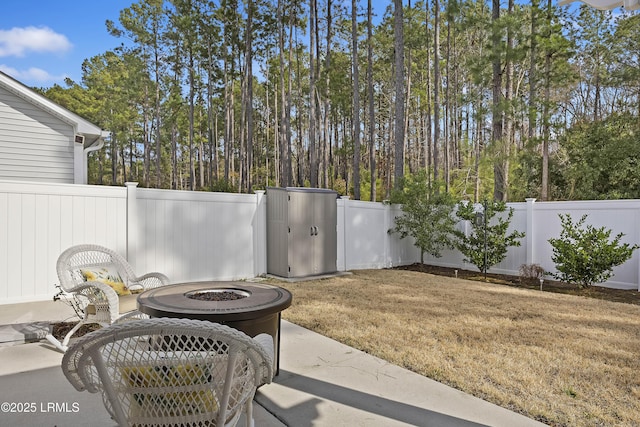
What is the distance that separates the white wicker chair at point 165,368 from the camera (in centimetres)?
130

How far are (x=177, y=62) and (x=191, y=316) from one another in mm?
Answer: 22756

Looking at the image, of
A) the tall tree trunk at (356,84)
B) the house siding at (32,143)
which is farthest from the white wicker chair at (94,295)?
the tall tree trunk at (356,84)

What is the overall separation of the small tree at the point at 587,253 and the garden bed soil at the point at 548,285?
0.18m

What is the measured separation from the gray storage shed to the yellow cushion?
5.04m

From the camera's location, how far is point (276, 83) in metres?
26.6

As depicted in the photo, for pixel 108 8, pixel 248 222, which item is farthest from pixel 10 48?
pixel 248 222

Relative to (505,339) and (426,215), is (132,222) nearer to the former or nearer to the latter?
(505,339)

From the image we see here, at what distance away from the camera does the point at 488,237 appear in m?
7.35

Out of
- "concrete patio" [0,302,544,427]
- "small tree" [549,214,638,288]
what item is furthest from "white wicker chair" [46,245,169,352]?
"small tree" [549,214,638,288]

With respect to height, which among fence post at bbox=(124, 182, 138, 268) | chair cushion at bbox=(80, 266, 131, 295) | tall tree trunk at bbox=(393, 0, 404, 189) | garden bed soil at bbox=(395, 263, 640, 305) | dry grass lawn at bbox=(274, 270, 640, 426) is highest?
tall tree trunk at bbox=(393, 0, 404, 189)

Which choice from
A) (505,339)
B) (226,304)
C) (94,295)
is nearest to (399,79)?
(505,339)

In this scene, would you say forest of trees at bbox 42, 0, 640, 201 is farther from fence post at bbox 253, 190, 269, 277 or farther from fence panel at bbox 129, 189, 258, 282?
fence panel at bbox 129, 189, 258, 282

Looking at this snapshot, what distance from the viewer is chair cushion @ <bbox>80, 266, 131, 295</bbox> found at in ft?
11.6

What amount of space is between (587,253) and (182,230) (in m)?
6.48
